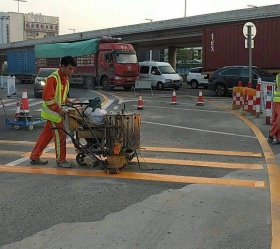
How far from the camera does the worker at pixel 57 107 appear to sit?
6.18 meters

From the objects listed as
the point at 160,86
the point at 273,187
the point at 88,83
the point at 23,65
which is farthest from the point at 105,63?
the point at 273,187

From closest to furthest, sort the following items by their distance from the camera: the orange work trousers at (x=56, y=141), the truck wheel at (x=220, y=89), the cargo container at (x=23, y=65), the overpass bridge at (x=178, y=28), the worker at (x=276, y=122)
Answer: the orange work trousers at (x=56, y=141) < the worker at (x=276, y=122) < the truck wheel at (x=220, y=89) < the overpass bridge at (x=178, y=28) < the cargo container at (x=23, y=65)

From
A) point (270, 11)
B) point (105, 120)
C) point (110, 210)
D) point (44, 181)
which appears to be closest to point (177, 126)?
point (105, 120)

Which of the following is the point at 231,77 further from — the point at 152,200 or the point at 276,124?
the point at 152,200

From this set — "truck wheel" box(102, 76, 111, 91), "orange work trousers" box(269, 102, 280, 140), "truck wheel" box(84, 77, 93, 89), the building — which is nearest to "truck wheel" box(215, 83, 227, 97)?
"truck wheel" box(102, 76, 111, 91)

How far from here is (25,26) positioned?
407 feet

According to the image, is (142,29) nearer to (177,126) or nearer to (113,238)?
(177,126)

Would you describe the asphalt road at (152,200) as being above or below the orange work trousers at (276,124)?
below

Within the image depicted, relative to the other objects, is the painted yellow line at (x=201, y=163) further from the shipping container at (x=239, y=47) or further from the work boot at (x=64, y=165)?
the shipping container at (x=239, y=47)

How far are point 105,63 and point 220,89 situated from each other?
28.5 ft

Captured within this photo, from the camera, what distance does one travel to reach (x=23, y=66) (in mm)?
40312

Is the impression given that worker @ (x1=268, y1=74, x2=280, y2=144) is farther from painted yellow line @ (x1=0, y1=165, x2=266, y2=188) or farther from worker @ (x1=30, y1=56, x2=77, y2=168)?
worker @ (x1=30, y1=56, x2=77, y2=168)

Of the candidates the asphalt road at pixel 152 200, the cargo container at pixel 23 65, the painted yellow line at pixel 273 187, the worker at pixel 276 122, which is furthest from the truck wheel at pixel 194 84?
the asphalt road at pixel 152 200

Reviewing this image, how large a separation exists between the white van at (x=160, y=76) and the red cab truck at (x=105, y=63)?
2.06 meters
